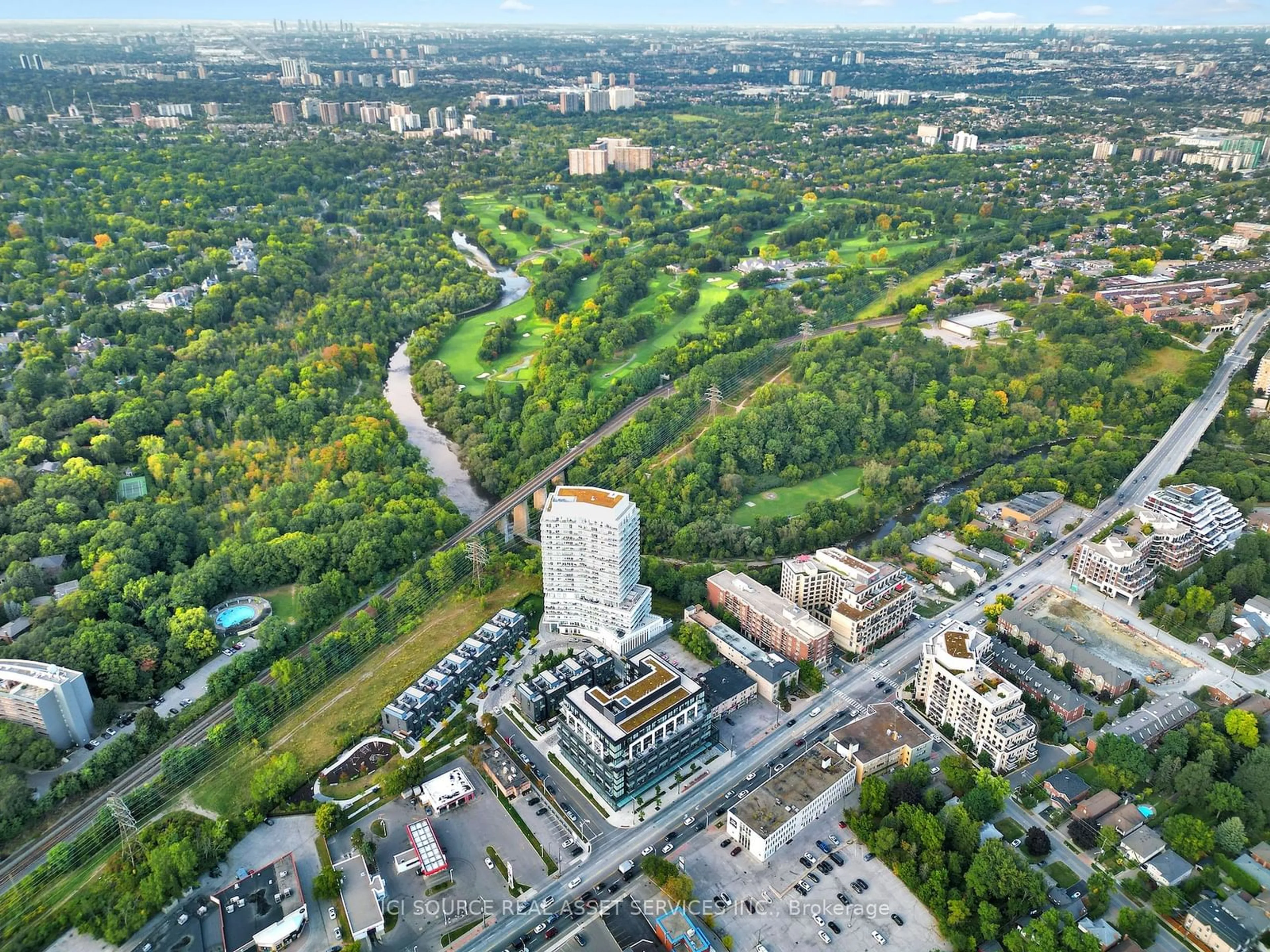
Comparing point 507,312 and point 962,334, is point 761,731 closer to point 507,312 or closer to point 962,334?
point 962,334

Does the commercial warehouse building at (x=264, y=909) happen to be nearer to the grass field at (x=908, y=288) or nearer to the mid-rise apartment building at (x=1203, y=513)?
the mid-rise apartment building at (x=1203, y=513)

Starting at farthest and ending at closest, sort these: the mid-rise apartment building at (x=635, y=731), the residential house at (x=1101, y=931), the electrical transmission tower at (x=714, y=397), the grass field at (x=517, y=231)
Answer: the grass field at (x=517, y=231) < the electrical transmission tower at (x=714, y=397) < the mid-rise apartment building at (x=635, y=731) < the residential house at (x=1101, y=931)

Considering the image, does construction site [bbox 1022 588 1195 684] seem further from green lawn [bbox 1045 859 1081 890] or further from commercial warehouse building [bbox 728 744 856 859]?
commercial warehouse building [bbox 728 744 856 859]

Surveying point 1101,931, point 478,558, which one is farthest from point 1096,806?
point 478,558

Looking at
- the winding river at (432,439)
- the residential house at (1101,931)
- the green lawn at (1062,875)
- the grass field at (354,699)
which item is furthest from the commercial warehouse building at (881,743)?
the winding river at (432,439)

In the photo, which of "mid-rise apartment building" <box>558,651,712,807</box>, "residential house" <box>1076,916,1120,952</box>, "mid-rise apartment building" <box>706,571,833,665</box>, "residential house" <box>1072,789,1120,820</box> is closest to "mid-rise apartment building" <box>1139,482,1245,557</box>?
"residential house" <box>1072,789,1120,820</box>

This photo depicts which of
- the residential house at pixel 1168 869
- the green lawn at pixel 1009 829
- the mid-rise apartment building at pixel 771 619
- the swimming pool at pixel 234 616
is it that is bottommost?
the green lawn at pixel 1009 829

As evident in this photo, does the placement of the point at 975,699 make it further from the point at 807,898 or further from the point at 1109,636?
the point at 1109,636
